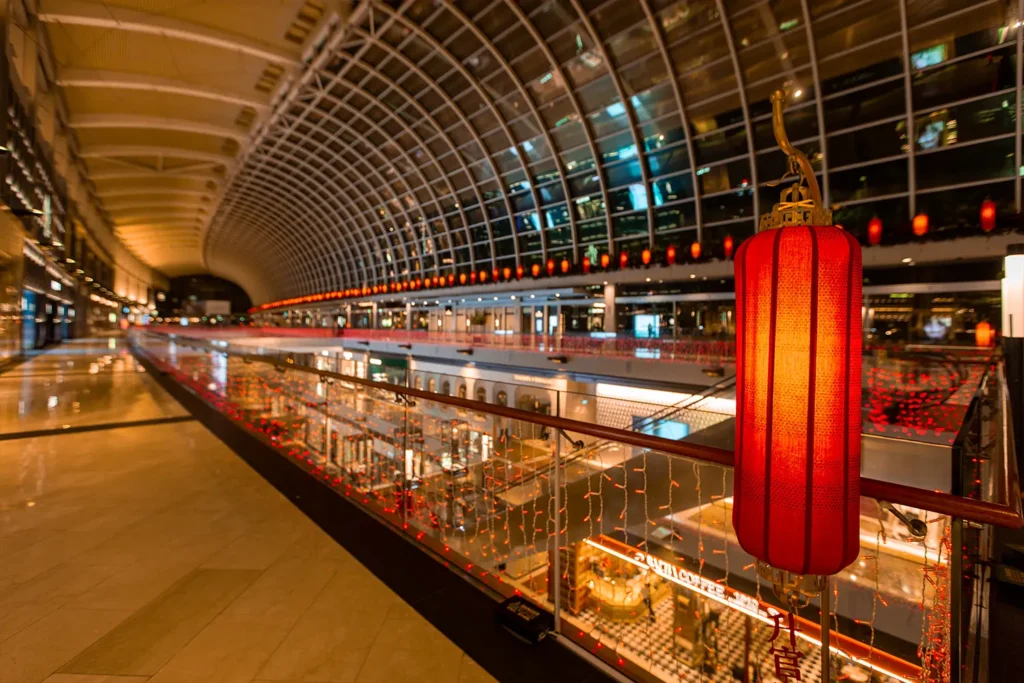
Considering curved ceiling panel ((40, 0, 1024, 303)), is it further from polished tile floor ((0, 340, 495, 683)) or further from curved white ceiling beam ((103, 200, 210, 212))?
polished tile floor ((0, 340, 495, 683))

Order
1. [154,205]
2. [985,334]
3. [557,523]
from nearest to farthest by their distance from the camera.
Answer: [557,523] < [985,334] < [154,205]

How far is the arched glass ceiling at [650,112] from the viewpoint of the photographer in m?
12.8

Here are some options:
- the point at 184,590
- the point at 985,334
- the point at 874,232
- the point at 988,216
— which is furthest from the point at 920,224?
the point at 184,590

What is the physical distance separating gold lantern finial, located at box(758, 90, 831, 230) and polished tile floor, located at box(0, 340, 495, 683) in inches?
79.3

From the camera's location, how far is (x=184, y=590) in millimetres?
2375

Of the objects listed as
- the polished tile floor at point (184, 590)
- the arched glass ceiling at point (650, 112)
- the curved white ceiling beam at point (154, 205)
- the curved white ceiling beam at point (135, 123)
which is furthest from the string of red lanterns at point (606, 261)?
the polished tile floor at point (184, 590)

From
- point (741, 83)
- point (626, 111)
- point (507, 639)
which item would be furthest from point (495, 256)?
point (507, 639)

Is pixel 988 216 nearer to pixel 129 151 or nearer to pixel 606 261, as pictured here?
pixel 606 261

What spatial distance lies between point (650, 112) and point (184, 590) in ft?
64.6

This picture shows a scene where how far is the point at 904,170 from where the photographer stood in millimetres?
14102

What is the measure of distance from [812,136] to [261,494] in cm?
1870

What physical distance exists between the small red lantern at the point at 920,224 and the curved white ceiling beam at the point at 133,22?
71.1 feet

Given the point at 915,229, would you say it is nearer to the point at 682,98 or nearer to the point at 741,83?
the point at 741,83

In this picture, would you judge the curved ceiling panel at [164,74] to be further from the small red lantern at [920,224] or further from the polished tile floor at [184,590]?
the small red lantern at [920,224]
